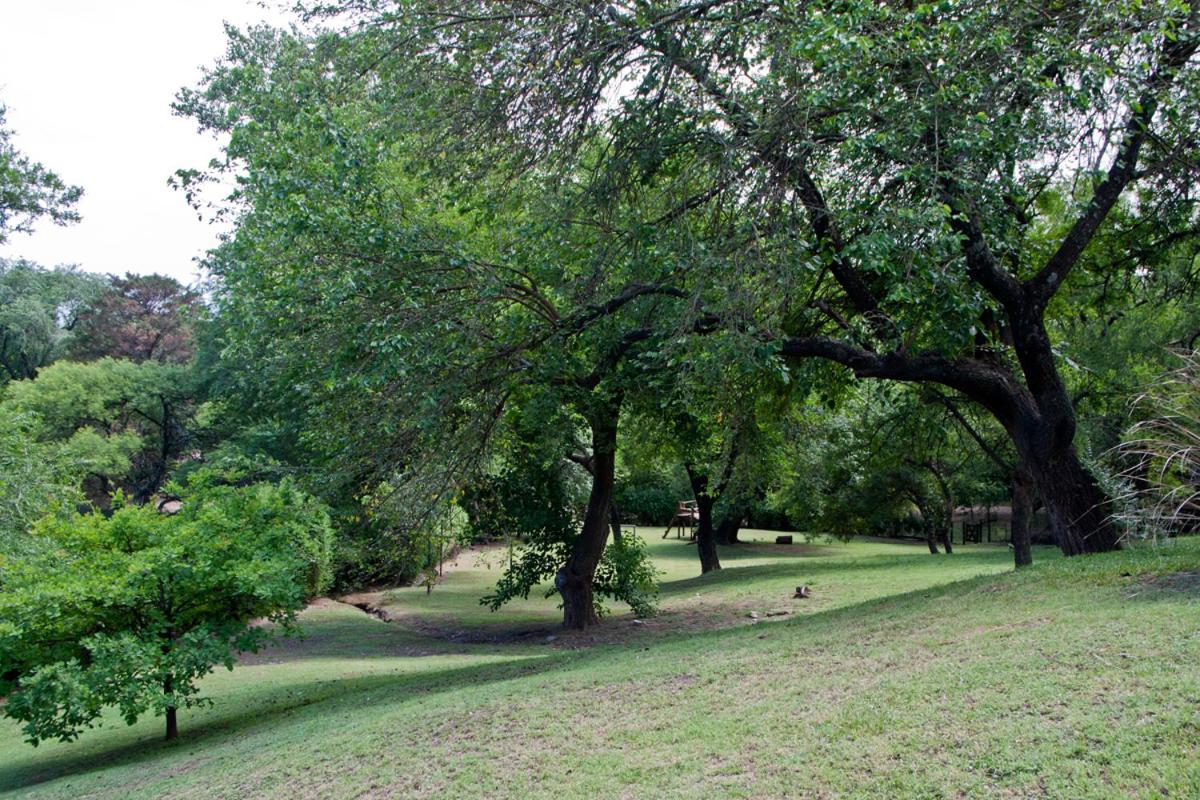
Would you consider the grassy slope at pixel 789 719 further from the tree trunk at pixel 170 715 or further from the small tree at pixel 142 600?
the small tree at pixel 142 600

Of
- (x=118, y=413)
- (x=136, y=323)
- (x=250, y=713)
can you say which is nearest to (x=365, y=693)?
(x=250, y=713)

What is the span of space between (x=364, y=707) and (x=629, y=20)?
7.89m

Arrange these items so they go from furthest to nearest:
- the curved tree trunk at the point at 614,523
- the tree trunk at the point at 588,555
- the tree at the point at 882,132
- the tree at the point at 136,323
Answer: the tree at the point at 136,323 < the curved tree trunk at the point at 614,523 < the tree trunk at the point at 588,555 < the tree at the point at 882,132

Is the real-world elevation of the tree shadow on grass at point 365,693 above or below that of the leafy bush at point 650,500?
below

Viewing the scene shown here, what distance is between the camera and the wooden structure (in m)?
43.8

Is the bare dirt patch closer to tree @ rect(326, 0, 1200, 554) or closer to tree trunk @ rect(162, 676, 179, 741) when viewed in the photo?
tree @ rect(326, 0, 1200, 554)

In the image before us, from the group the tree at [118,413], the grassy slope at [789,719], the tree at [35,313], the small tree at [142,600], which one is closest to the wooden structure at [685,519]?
the tree at [118,413]

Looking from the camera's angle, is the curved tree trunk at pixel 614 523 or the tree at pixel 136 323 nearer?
the curved tree trunk at pixel 614 523

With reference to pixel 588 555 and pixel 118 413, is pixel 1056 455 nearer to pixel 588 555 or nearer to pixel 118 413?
pixel 588 555

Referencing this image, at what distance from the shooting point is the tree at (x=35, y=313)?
44.4 metres

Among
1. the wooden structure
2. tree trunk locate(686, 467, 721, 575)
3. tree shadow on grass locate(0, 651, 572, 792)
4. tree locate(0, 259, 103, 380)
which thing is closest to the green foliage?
tree shadow on grass locate(0, 651, 572, 792)

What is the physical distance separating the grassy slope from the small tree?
854 mm

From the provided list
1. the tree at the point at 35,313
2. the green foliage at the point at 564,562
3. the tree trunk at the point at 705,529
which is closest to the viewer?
the green foliage at the point at 564,562

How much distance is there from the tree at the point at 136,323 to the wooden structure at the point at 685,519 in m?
25.1
